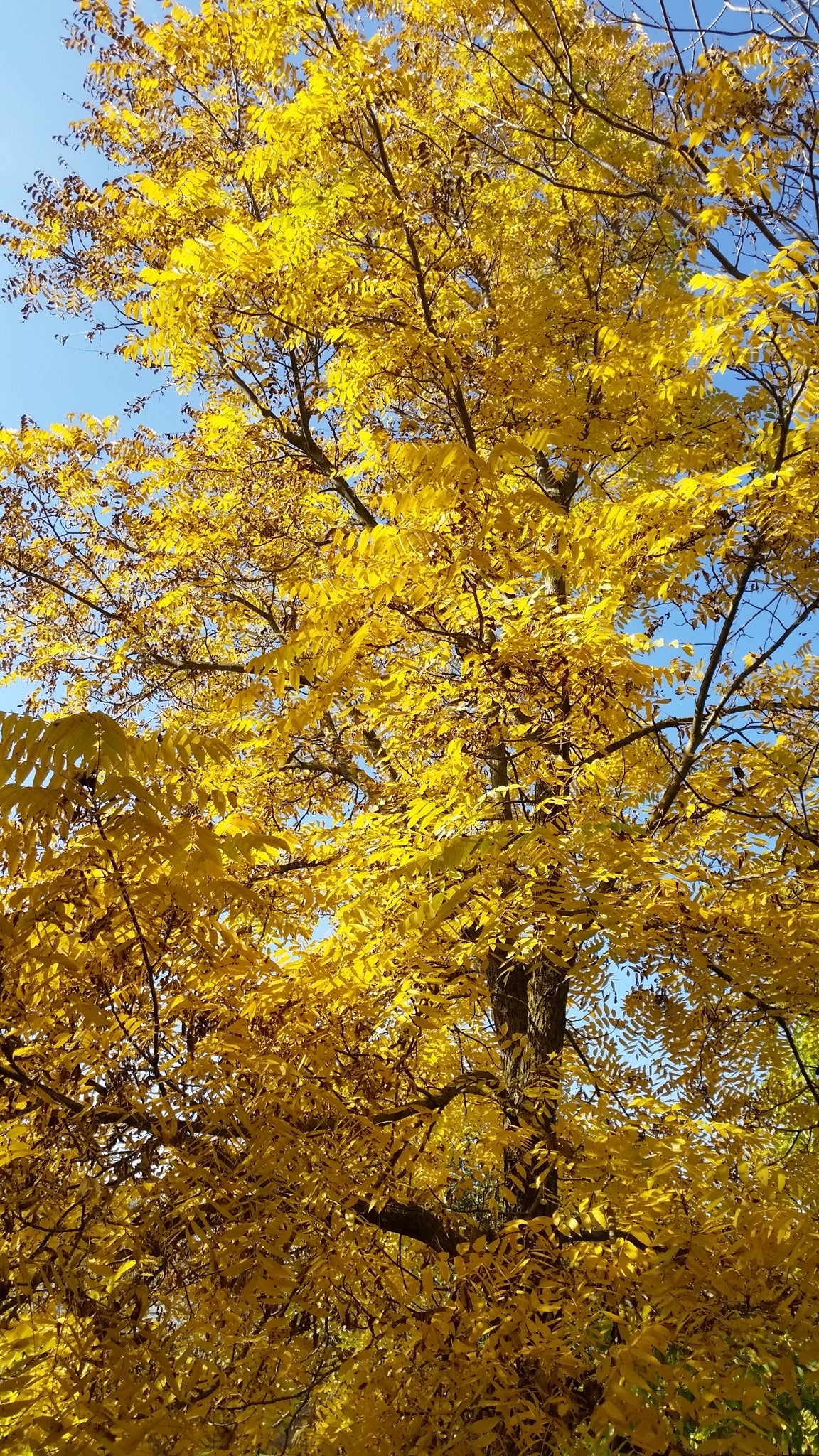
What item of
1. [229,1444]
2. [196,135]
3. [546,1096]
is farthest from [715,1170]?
[196,135]

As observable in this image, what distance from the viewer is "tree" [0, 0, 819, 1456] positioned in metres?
2.17

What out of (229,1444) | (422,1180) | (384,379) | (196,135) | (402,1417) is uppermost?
(196,135)

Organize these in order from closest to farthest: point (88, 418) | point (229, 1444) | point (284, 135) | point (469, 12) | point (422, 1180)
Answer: point (229, 1444) < point (422, 1180) < point (284, 135) < point (469, 12) < point (88, 418)

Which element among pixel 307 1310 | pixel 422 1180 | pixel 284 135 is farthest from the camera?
pixel 284 135

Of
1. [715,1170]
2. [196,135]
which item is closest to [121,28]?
[196,135]

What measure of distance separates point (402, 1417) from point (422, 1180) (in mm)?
1606

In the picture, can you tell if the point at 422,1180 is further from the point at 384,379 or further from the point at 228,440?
the point at 228,440

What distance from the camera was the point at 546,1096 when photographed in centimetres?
307

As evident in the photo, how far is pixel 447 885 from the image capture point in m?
2.94

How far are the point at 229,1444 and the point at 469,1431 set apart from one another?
2.06 ft

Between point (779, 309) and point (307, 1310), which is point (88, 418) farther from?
point (307, 1310)

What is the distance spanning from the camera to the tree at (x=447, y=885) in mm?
2166

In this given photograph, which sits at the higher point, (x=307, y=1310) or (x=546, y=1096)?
(x=546, y=1096)

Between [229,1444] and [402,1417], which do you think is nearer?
[229,1444]
